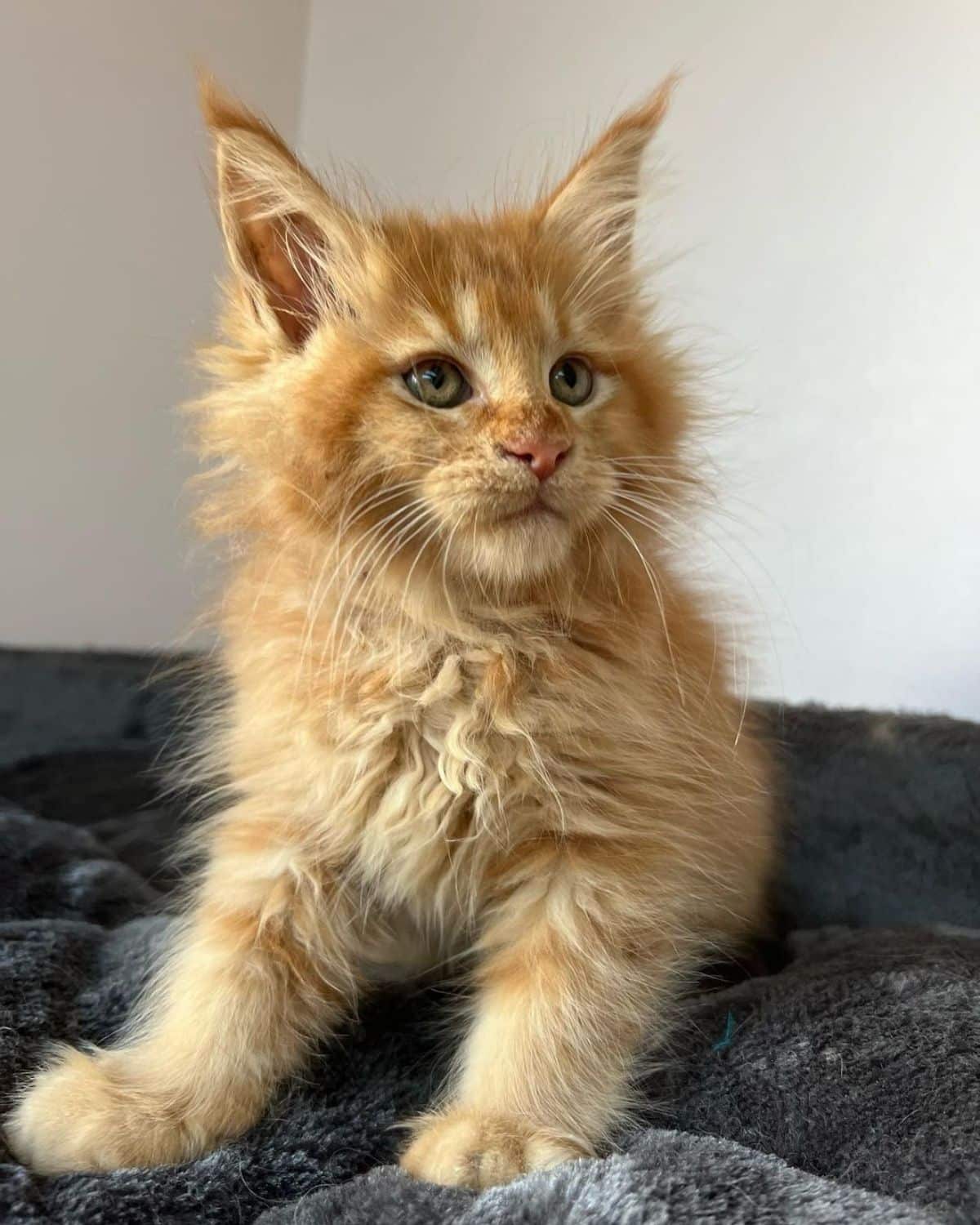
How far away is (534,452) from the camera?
0.87 m

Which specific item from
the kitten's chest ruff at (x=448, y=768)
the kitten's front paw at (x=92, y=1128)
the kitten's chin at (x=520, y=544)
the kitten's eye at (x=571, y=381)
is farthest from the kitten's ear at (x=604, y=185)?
the kitten's front paw at (x=92, y=1128)

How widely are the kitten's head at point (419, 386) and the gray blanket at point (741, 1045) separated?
18.2 inches

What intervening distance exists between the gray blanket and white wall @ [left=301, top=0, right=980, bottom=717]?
313mm

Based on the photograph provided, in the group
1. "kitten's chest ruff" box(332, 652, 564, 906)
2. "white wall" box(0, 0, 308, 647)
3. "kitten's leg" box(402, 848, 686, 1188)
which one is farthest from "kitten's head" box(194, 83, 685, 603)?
"white wall" box(0, 0, 308, 647)

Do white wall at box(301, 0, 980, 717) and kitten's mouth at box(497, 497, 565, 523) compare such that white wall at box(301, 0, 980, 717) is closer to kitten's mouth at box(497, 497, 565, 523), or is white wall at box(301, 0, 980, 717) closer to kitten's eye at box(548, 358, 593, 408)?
kitten's eye at box(548, 358, 593, 408)

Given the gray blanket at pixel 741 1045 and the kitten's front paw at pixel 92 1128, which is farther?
the kitten's front paw at pixel 92 1128

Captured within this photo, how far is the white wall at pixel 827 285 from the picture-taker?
1.60 metres

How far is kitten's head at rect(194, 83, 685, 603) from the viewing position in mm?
889

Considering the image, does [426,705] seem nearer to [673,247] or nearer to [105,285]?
[673,247]

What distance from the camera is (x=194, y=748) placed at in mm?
1226

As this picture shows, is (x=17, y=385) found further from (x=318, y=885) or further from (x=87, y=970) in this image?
(x=318, y=885)

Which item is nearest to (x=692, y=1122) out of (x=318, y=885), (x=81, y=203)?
(x=318, y=885)

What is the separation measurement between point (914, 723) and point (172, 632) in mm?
1545

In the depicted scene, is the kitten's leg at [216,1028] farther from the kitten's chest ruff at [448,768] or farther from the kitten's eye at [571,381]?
the kitten's eye at [571,381]
